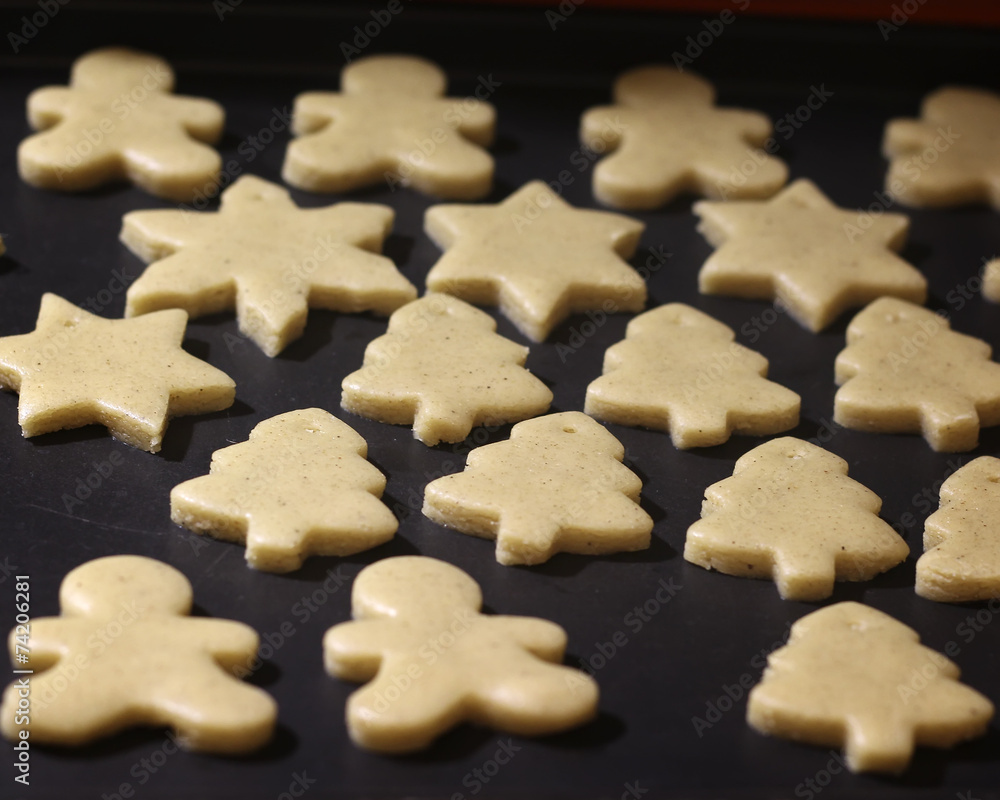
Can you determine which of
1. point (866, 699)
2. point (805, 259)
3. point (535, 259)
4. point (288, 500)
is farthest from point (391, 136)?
point (866, 699)

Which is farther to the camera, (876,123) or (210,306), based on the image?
(876,123)

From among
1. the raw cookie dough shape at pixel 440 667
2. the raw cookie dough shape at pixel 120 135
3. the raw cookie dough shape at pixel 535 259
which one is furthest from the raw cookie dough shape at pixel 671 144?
the raw cookie dough shape at pixel 440 667

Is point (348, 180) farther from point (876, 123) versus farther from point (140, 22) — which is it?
point (876, 123)

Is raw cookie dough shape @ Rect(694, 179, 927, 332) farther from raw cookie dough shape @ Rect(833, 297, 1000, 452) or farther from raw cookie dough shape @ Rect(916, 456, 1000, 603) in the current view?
raw cookie dough shape @ Rect(916, 456, 1000, 603)

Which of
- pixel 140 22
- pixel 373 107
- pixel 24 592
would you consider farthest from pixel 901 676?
pixel 140 22

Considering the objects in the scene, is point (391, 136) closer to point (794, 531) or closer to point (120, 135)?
point (120, 135)

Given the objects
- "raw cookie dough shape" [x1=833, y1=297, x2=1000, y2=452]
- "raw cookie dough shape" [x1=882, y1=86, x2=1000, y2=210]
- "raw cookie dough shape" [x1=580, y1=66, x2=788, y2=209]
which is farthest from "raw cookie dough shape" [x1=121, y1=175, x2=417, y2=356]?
"raw cookie dough shape" [x1=882, y1=86, x2=1000, y2=210]
